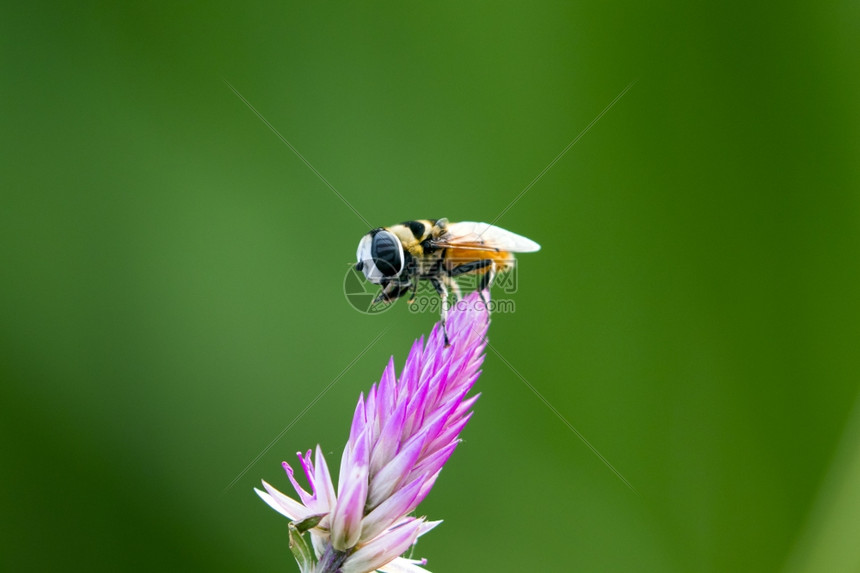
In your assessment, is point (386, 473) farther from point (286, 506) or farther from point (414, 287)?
point (414, 287)

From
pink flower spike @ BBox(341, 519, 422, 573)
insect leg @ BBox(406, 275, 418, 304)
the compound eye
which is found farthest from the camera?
insect leg @ BBox(406, 275, 418, 304)

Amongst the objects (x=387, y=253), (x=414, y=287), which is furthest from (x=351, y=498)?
(x=414, y=287)

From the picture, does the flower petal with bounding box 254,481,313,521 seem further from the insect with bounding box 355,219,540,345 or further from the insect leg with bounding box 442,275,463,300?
the insect leg with bounding box 442,275,463,300

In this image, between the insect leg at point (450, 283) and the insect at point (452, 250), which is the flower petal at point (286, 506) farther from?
the insect leg at point (450, 283)

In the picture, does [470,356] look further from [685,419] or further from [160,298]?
[160,298]

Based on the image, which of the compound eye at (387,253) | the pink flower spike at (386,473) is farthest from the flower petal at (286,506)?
the compound eye at (387,253)

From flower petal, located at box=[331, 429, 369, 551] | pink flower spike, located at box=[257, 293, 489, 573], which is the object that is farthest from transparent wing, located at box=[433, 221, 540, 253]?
flower petal, located at box=[331, 429, 369, 551]

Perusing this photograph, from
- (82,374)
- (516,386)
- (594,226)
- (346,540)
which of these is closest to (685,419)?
(516,386)
